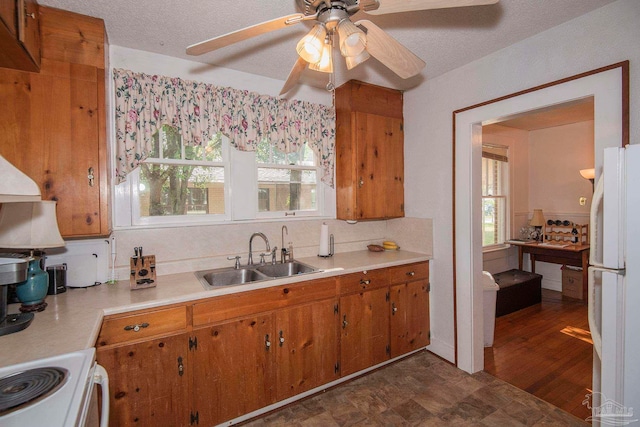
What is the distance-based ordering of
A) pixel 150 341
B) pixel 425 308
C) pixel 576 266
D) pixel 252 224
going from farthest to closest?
pixel 576 266
pixel 425 308
pixel 252 224
pixel 150 341

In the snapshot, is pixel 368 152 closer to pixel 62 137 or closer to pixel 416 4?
pixel 416 4

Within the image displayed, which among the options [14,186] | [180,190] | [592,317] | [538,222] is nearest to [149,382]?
[14,186]

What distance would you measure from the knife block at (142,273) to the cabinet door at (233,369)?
0.47 metres

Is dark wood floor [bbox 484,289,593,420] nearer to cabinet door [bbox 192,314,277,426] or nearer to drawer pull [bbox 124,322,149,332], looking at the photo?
cabinet door [bbox 192,314,277,426]

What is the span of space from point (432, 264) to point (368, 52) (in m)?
2.12

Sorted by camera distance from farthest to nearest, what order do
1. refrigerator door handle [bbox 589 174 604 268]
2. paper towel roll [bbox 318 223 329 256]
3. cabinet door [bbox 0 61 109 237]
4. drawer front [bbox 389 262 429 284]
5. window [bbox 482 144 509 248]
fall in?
1. window [bbox 482 144 509 248]
2. paper towel roll [bbox 318 223 329 256]
3. drawer front [bbox 389 262 429 284]
4. cabinet door [bbox 0 61 109 237]
5. refrigerator door handle [bbox 589 174 604 268]

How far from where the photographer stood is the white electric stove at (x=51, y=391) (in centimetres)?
77

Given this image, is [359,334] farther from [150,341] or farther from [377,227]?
[150,341]

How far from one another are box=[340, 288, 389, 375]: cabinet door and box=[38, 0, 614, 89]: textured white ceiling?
1950 mm

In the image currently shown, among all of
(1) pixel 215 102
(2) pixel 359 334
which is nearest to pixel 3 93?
(1) pixel 215 102

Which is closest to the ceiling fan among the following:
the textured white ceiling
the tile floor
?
the textured white ceiling

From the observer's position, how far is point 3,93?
1.53 m

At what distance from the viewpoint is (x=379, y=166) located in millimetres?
2977

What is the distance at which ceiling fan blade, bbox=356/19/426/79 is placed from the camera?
128 centimetres
